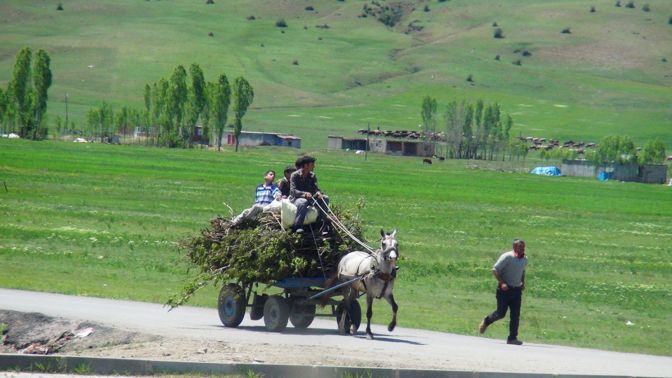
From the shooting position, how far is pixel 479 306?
92.8 ft

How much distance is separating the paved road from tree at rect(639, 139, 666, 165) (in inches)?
5204

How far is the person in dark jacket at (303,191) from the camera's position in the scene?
2098 cm

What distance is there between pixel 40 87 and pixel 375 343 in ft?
411

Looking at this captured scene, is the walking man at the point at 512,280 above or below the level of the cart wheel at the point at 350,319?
above

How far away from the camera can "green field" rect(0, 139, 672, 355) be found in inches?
1074

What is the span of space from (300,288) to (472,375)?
5.33 m

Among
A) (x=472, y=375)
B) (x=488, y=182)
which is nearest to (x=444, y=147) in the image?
(x=488, y=182)

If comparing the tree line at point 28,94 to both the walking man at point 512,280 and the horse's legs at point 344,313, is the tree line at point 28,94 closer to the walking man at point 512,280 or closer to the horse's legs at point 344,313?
the horse's legs at point 344,313

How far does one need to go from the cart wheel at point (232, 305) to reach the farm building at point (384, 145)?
5609 inches

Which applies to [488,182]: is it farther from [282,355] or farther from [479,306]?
[282,355]

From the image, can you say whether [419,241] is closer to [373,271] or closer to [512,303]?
[512,303]

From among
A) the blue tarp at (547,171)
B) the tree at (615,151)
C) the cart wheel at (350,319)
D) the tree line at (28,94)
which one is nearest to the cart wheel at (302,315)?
the cart wheel at (350,319)

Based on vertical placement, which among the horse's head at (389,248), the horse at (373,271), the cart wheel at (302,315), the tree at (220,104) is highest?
the tree at (220,104)

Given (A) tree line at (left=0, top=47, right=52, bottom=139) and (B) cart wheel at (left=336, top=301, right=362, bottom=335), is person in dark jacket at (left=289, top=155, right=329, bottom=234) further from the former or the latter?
(A) tree line at (left=0, top=47, right=52, bottom=139)
